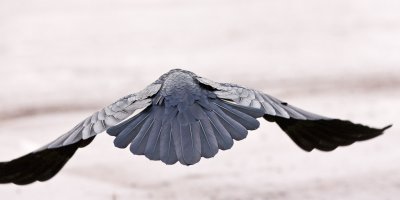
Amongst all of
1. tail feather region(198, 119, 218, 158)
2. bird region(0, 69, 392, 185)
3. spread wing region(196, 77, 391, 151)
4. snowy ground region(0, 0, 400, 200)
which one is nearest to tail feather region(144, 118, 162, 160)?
bird region(0, 69, 392, 185)

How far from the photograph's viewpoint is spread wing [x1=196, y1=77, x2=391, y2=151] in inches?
175

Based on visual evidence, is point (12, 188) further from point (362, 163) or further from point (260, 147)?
point (362, 163)

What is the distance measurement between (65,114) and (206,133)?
423 centimetres

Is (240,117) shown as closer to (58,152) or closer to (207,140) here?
(207,140)

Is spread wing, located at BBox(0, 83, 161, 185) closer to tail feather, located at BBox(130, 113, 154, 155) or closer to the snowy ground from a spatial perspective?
tail feather, located at BBox(130, 113, 154, 155)

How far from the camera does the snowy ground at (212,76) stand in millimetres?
6812

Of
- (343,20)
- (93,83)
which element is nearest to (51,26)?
(93,83)

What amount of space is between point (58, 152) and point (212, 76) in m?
4.68

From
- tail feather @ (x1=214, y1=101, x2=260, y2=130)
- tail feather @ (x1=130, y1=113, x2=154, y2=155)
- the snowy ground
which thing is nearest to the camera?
tail feather @ (x1=130, y1=113, x2=154, y2=155)

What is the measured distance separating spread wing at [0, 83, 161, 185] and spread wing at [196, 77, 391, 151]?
468 mm

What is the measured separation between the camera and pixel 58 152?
4637mm

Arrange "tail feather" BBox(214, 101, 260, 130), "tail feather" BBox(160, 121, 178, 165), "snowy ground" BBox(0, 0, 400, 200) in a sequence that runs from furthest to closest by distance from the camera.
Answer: "snowy ground" BBox(0, 0, 400, 200) < "tail feather" BBox(214, 101, 260, 130) < "tail feather" BBox(160, 121, 178, 165)

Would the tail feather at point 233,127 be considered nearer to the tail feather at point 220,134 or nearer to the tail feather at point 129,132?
the tail feather at point 220,134

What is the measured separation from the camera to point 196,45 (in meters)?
10.1
